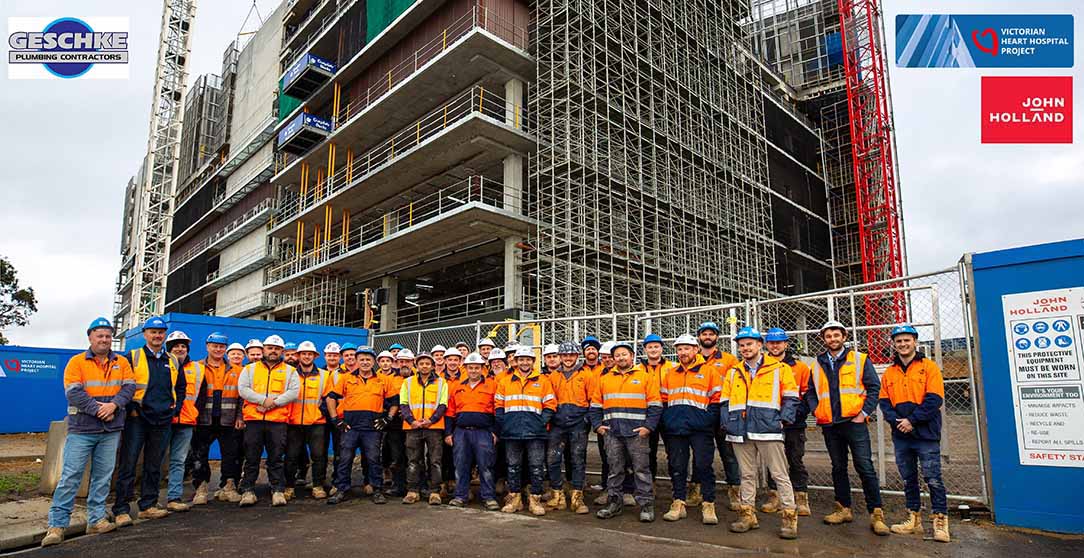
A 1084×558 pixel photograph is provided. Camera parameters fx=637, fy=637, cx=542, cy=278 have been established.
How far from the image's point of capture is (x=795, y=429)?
6.90 metres

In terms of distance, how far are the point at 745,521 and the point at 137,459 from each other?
6288 mm

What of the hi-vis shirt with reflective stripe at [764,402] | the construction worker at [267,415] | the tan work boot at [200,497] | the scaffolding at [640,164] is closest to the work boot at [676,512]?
the hi-vis shirt with reflective stripe at [764,402]

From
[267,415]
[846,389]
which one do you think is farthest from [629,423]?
[267,415]

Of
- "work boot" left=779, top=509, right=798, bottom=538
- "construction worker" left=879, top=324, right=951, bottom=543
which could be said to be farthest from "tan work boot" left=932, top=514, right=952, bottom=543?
"work boot" left=779, top=509, right=798, bottom=538

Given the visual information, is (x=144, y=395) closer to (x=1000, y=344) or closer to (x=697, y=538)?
(x=697, y=538)

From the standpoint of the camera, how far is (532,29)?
22.5 m

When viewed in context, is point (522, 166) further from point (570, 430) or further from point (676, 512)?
point (676, 512)

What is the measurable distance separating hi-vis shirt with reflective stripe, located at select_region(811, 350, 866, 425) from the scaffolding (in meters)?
12.8

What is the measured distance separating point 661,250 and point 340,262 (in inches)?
518

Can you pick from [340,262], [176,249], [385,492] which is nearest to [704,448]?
[385,492]

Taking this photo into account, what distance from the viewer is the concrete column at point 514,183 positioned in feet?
69.1

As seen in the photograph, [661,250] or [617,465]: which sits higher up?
[661,250]

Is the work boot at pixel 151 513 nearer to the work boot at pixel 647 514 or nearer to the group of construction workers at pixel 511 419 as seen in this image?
the group of construction workers at pixel 511 419

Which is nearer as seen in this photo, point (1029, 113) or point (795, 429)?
point (795, 429)
